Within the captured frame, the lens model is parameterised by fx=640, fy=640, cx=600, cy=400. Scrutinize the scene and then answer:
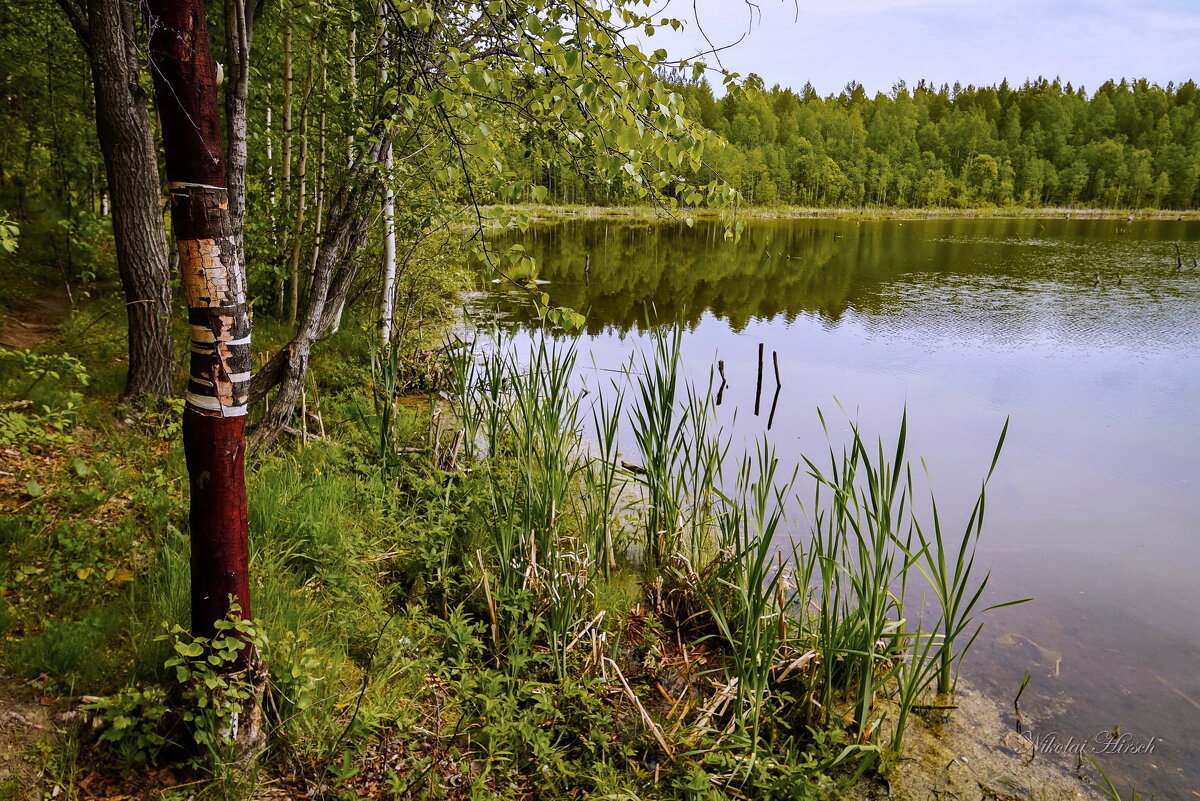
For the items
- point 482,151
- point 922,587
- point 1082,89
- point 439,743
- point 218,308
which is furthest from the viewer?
point 1082,89

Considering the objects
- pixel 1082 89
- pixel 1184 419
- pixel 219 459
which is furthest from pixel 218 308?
pixel 1082 89

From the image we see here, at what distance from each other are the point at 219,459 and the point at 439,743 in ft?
5.18

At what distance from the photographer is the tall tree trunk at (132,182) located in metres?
4.66

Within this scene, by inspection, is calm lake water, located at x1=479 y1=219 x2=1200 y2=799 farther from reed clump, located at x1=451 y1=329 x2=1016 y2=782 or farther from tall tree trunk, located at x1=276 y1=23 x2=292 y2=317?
tall tree trunk, located at x1=276 y1=23 x2=292 y2=317

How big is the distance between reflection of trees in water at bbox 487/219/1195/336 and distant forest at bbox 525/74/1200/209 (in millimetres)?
31902

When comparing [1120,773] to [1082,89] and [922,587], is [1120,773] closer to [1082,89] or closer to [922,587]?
[922,587]

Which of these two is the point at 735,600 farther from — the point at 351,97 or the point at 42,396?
the point at 351,97

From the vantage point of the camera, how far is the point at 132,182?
16.1ft

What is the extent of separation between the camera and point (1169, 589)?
5.46 metres

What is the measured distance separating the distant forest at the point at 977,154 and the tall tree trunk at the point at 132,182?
63.8 metres

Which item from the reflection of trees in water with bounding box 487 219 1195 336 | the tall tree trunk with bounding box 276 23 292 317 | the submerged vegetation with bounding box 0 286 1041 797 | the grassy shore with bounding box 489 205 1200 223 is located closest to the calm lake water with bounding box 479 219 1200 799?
the reflection of trees in water with bounding box 487 219 1195 336

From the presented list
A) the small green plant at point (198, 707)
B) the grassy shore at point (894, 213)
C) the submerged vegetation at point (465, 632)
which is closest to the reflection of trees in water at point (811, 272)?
the submerged vegetation at point (465, 632)

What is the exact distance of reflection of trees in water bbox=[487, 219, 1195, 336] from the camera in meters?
17.1

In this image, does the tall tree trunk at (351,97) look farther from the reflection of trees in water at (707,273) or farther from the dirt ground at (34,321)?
the reflection of trees in water at (707,273)
